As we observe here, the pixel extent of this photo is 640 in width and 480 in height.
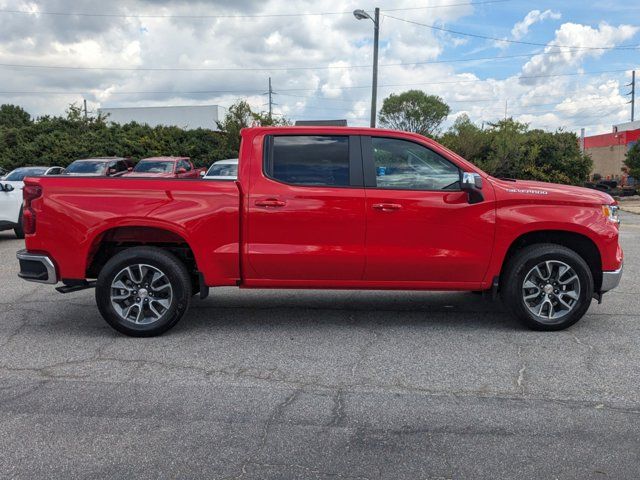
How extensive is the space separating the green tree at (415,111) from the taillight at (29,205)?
3099 inches

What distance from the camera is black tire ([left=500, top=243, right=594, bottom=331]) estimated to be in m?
5.54

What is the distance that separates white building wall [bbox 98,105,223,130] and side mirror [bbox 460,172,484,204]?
1559 inches

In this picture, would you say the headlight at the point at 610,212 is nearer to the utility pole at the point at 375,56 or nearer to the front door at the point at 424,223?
the front door at the point at 424,223

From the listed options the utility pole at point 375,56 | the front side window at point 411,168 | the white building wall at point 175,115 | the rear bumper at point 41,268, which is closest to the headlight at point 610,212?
the front side window at point 411,168

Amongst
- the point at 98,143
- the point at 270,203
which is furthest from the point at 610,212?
the point at 98,143

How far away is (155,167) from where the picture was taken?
19359mm

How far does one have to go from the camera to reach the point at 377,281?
5.59m

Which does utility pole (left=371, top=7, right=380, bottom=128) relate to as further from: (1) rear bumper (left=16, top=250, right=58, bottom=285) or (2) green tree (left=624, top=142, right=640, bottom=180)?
(1) rear bumper (left=16, top=250, right=58, bottom=285)

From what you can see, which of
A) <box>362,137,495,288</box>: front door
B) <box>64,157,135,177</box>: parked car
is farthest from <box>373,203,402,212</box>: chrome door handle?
<box>64,157,135,177</box>: parked car

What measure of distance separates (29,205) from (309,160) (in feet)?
8.55

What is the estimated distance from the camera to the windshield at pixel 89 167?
18484 mm

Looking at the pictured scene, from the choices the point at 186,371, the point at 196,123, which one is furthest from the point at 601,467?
the point at 196,123

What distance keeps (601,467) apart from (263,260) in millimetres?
3228

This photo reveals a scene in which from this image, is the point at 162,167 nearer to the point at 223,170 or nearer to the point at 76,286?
the point at 223,170
